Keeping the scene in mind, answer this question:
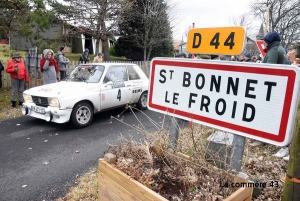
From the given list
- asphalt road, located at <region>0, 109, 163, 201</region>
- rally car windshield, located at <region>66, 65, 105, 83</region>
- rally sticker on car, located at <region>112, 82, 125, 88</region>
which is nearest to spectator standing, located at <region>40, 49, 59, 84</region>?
rally car windshield, located at <region>66, 65, 105, 83</region>

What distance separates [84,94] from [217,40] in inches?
181

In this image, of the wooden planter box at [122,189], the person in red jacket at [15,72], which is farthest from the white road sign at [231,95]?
the person in red jacket at [15,72]

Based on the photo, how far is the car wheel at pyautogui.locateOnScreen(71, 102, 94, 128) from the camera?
585 cm

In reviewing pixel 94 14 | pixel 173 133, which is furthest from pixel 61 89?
pixel 94 14

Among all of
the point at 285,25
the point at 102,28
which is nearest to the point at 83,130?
the point at 102,28

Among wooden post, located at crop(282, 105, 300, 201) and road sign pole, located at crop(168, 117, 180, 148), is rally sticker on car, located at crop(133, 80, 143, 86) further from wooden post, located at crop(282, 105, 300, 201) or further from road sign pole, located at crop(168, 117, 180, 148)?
wooden post, located at crop(282, 105, 300, 201)

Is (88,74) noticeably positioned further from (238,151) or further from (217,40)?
(238,151)

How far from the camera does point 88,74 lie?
666 cm

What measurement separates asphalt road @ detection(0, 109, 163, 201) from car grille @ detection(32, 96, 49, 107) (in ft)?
2.19

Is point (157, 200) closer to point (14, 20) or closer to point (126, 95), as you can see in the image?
point (126, 95)

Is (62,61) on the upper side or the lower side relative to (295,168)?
upper

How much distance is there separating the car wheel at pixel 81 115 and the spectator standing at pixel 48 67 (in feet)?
9.72

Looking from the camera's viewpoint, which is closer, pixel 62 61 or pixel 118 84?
pixel 118 84

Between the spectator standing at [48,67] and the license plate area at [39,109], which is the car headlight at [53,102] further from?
the spectator standing at [48,67]
